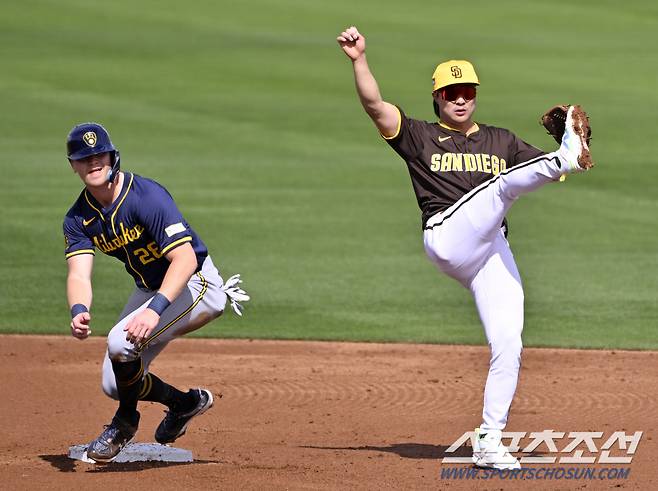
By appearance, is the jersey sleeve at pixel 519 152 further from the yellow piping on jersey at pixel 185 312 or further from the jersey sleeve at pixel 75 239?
the jersey sleeve at pixel 75 239

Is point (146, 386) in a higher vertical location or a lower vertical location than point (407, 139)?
lower

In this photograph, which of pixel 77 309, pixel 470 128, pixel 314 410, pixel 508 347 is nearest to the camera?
pixel 77 309

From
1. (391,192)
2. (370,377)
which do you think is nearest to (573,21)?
(391,192)

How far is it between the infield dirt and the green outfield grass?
0.83 metres

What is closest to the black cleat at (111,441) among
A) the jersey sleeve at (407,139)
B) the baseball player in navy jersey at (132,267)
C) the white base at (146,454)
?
the baseball player in navy jersey at (132,267)

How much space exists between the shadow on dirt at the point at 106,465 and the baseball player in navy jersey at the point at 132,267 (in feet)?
0.23

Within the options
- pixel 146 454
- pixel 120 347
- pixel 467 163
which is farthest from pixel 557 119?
pixel 146 454

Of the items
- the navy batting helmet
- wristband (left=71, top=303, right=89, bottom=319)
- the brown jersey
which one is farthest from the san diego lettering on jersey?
wristband (left=71, top=303, right=89, bottom=319)

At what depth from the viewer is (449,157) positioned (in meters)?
6.84

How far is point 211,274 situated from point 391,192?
10.6 meters

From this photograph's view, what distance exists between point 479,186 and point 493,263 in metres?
0.44

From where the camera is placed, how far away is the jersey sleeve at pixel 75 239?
671 centimetres

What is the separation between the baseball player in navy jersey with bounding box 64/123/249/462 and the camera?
21.1 ft

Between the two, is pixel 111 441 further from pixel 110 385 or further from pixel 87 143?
pixel 87 143
